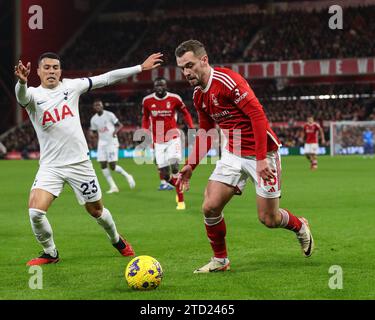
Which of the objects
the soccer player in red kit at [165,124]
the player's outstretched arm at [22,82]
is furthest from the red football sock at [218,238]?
the soccer player in red kit at [165,124]

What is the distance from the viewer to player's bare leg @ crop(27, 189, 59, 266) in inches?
289

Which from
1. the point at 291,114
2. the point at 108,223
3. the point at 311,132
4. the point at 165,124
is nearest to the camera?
the point at 108,223

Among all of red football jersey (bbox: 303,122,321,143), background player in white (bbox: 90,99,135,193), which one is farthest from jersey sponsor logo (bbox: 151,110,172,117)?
red football jersey (bbox: 303,122,321,143)

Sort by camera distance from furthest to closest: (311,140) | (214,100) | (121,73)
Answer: (311,140) < (121,73) < (214,100)

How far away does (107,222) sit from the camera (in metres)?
7.85

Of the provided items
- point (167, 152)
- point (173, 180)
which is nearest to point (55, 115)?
point (173, 180)

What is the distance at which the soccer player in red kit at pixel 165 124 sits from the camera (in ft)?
47.8

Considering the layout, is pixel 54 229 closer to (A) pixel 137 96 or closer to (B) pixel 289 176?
(B) pixel 289 176

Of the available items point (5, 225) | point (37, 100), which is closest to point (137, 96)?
point (5, 225)

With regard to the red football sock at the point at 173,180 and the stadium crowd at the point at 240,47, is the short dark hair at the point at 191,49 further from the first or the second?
the stadium crowd at the point at 240,47

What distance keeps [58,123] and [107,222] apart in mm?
1241

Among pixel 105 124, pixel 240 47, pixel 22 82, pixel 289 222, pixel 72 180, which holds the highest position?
pixel 22 82

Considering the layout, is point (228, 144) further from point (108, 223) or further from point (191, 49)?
point (108, 223)

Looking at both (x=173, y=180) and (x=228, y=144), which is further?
(x=173, y=180)
